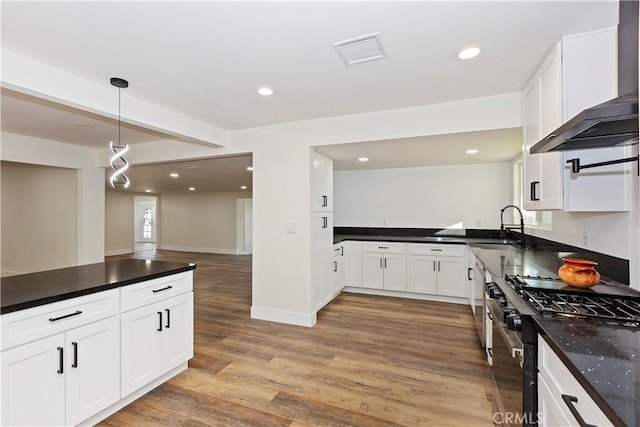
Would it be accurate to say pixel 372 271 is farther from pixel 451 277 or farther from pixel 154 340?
pixel 154 340

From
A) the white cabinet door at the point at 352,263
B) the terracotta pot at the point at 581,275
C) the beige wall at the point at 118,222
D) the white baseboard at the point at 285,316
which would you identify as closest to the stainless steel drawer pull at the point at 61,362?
the white baseboard at the point at 285,316

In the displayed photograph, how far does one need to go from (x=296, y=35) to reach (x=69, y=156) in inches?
186

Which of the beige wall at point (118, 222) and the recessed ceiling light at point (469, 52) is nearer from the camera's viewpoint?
the recessed ceiling light at point (469, 52)

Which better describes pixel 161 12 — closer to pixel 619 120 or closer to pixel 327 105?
pixel 327 105

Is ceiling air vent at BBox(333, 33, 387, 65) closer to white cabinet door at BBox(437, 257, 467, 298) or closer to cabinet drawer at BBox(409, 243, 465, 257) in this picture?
cabinet drawer at BBox(409, 243, 465, 257)

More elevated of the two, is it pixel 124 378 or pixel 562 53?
pixel 562 53

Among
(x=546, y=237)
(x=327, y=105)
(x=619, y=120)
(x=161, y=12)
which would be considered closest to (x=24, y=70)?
(x=161, y=12)

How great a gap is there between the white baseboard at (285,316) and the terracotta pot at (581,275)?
2552mm

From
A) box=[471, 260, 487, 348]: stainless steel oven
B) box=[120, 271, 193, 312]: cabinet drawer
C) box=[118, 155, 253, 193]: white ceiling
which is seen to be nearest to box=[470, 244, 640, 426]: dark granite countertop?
box=[471, 260, 487, 348]: stainless steel oven

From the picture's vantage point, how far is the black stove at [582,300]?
4.24 feet

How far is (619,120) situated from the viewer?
45.7 inches

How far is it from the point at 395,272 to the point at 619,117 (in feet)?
12.1

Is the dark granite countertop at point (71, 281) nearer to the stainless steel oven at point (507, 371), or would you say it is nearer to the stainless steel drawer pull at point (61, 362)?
the stainless steel drawer pull at point (61, 362)

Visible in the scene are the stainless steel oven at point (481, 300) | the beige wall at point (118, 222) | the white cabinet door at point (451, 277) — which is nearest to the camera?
the stainless steel oven at point (481, 300)
